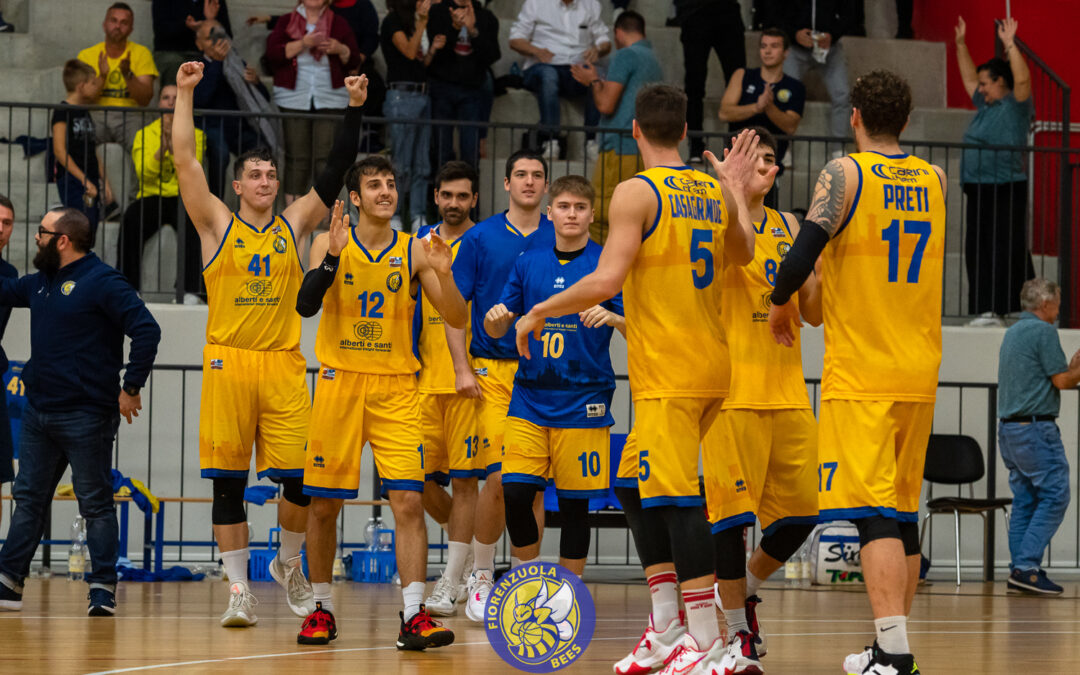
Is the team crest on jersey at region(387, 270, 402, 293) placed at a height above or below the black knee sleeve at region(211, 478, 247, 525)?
above

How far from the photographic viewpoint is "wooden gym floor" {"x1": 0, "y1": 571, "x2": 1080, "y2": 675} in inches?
237

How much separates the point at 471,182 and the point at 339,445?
82.9 inches

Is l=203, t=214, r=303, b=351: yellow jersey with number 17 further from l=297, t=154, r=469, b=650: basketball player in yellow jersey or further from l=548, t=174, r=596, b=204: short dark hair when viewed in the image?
l=548, t=174, r=596, b=204: short dark hair

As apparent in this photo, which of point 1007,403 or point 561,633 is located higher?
point 1007,403

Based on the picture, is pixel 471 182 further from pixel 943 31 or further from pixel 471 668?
pixel 943 31

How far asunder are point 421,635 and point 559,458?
1.07 meters

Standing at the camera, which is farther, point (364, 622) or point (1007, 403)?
point (1007, 403)

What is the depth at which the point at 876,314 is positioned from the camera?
546 centimetres

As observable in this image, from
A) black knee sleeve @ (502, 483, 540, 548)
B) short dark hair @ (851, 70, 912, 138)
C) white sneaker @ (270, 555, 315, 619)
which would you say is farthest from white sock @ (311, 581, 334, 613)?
short dark hair @ (851, 70, 912, 138)

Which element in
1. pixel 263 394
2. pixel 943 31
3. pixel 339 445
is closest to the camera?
pixel 339 445

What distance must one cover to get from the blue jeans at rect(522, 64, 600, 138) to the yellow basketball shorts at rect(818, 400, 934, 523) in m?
8.56

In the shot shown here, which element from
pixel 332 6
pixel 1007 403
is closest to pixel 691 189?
pixel 1007 403

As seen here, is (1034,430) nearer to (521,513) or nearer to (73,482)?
(521,513)

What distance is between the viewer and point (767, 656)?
255 inches
